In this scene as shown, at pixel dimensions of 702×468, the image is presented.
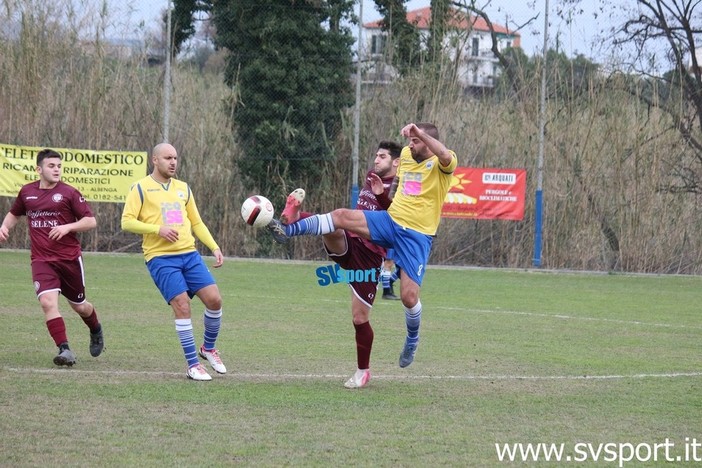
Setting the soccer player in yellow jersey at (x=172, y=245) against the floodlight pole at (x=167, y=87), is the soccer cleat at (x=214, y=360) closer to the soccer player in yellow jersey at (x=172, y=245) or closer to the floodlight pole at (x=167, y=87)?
the soccer player in yellow jersey at (x=172, y=245)

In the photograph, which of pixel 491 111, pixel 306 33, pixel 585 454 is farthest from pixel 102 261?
pixel 585 454

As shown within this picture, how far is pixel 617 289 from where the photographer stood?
18.5 metres

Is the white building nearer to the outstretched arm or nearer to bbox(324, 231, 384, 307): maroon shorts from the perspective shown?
bbox(324, 231, 384, 307): maroon shorts

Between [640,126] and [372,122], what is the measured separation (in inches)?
230

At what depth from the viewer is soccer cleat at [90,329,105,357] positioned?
9.48 meters

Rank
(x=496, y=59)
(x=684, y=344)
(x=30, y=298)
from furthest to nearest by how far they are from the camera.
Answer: (x=496, y=59)
(x=30, y=298)
(x=684, y=344)

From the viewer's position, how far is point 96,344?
9.51m

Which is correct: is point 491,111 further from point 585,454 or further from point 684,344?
point 585,454

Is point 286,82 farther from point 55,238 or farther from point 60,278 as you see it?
point 55,238

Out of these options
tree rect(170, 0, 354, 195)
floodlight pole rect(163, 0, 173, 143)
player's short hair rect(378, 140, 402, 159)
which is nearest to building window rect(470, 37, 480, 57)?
tree rect(170, 0, 354, 195)

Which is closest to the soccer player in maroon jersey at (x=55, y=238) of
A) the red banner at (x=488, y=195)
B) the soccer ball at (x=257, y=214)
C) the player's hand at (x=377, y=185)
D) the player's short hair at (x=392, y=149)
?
the soccer ball at (x=257, y=214)

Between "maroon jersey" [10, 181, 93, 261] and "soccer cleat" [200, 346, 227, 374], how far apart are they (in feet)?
5.10

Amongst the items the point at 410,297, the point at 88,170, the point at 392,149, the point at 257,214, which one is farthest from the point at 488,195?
the point at 257,214

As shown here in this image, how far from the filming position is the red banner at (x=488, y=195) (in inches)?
848
